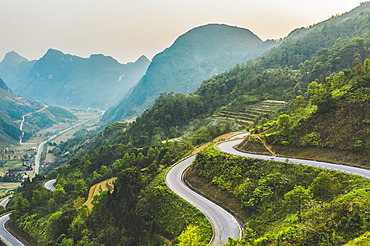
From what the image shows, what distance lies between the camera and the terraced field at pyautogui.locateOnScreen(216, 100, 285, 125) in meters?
50.9

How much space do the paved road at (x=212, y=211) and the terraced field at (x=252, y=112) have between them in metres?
25.7

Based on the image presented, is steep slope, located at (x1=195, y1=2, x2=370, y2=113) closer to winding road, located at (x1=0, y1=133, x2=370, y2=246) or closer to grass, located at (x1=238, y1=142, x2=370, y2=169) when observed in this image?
grass, located at (x1=238, y1=142, x2=370, y2=169)

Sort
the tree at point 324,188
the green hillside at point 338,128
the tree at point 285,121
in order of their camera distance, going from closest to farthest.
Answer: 1. the tree at point 324,188
2. the green hillside at point 338,128
3. the tree at point 285,121

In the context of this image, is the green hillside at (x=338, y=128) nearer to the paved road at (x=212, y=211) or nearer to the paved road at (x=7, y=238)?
the paved road at (x=212, y=211)

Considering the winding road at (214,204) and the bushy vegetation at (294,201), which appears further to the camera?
the winding road at (214,204)

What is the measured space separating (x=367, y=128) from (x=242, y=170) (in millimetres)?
11170

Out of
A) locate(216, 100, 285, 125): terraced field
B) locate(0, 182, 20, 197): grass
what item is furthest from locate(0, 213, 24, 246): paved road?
locate(0, 182, 20, 197): grass

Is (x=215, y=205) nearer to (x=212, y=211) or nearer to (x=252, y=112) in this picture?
(x=212, y=211)

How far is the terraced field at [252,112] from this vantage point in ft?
167

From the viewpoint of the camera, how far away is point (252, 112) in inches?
2099

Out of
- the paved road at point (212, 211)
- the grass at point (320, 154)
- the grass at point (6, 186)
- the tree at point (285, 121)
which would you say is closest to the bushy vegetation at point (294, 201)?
the paved road at point (212, 211)

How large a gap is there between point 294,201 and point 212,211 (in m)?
7.34

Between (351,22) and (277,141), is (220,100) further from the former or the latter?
Result: (351,22)

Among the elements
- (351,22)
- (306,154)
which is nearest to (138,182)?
(306,154)
